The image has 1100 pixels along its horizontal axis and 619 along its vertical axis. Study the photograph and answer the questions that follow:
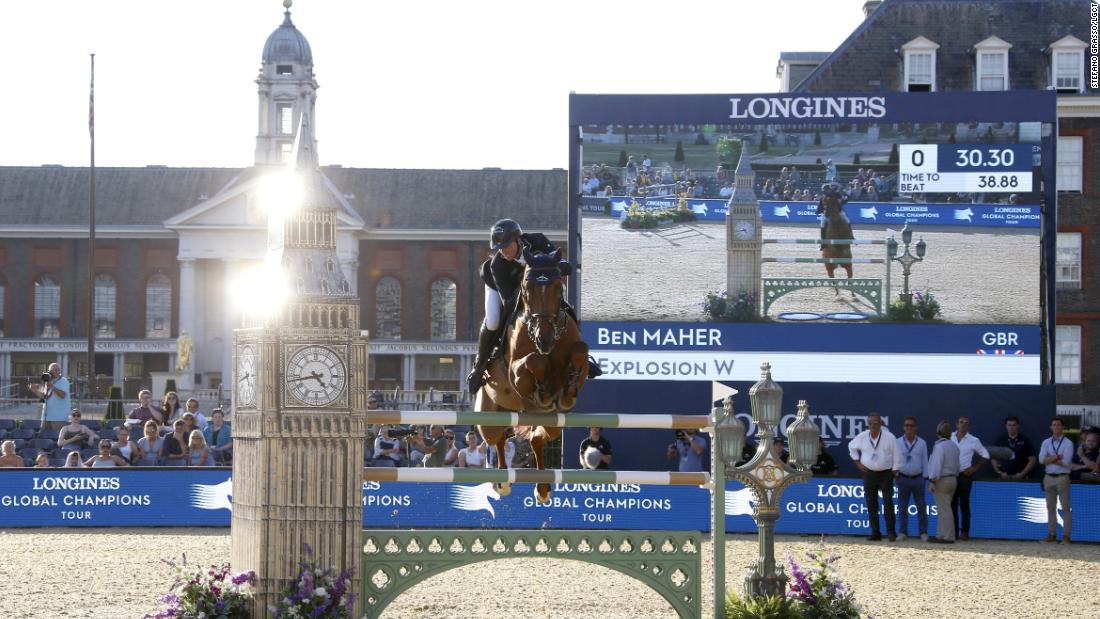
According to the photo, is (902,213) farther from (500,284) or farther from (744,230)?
(500,284)

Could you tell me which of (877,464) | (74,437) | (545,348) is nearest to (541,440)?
(545,348)

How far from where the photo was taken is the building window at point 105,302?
65.6 meters

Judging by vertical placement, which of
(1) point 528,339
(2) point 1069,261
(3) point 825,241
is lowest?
(1) point 528,339

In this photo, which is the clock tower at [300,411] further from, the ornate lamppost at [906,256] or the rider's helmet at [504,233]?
the ornate lamppost at [906,256]

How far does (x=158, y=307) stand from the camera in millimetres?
65562

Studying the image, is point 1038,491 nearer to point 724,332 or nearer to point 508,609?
point 724,332

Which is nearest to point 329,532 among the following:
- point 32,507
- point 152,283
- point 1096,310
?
point 32,507

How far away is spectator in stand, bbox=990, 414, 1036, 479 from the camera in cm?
2089

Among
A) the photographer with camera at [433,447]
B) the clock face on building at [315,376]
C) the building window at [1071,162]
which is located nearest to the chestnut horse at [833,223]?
the photographer with camera at [433,447]

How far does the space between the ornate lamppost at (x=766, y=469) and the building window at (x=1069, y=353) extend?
31959 millimetres

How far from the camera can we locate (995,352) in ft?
72.7

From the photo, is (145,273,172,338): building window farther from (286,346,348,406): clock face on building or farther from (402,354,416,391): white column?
(286,346,348,406): clock face on building

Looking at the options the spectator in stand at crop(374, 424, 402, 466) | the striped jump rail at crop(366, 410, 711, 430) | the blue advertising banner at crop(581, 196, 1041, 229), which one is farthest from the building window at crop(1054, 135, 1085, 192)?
the striped jump rail at crop(366, 410, 711, 430)

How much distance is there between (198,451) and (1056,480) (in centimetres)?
1120
